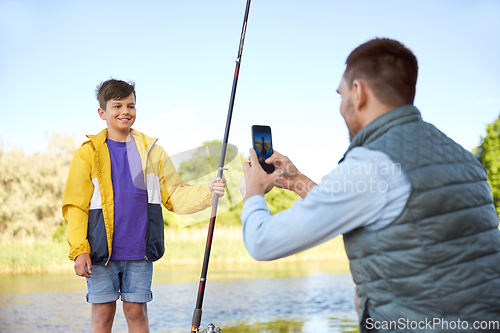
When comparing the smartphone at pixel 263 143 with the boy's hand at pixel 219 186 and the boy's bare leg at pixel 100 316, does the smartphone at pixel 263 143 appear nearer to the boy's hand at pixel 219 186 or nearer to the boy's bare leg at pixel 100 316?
the boy's hand at pixel 219 186

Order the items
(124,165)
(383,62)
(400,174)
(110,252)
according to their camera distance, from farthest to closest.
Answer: (124,165)
(110,252)
(383,62)
(400,174)

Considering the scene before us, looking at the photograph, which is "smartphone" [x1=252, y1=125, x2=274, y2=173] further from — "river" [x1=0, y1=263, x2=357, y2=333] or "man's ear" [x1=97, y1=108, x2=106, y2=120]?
"river" [x1=0, y1=263, x2=357, y2=333]

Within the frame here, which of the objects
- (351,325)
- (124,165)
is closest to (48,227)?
(351,325)

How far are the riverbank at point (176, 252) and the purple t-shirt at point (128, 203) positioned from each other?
7.98 metres

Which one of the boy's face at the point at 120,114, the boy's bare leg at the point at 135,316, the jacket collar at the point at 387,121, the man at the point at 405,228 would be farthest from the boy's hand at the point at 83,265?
the jacket collar at the point at 387,121

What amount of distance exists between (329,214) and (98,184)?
1.35m

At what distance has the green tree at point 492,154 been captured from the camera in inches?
606

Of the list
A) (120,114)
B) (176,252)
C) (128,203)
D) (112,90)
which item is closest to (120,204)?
(128,203)

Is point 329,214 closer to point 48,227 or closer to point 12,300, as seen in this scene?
point 12,300

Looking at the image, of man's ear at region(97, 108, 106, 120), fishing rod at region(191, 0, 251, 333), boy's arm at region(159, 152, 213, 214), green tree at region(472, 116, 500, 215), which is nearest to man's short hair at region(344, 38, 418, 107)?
fishing rod at region(191, 0, 251, 333)

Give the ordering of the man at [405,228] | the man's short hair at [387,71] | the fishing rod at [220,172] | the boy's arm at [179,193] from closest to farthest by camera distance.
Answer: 1. the man at [405,228]
2. the man's short hair at [387,71]
3. the fishing rod at [220,172]
4. the boy's arm at [179,193]

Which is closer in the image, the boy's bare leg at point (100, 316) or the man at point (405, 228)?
the man at point (405, 228)

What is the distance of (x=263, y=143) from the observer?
1.49 m

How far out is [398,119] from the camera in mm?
1073
